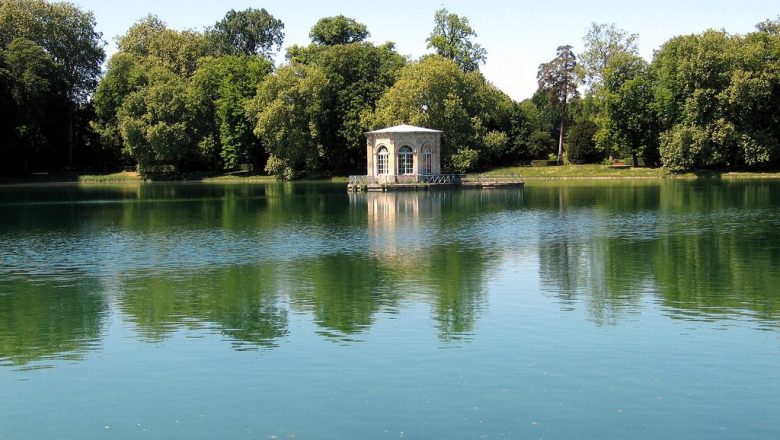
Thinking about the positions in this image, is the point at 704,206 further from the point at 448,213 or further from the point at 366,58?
the point at 366,58

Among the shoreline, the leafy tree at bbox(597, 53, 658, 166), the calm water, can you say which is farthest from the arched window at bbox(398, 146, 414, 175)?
the calm water

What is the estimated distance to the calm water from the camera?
37.4 feet

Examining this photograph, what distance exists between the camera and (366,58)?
9000cm

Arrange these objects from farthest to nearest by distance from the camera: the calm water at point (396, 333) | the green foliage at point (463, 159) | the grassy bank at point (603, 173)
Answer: the green foliage at point (463, 159), the grassy bank at point (603, 173), the calm water at point (396, 333)

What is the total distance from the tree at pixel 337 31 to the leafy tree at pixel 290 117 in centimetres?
1241

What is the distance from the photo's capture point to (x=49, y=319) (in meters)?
18.2

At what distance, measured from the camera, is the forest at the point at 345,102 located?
76.0 metres

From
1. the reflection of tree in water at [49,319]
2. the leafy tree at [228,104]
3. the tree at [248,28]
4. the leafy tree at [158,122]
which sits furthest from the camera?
the tree at [248,28]

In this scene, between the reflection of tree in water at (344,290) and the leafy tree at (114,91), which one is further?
the leafy tree at (114,91)

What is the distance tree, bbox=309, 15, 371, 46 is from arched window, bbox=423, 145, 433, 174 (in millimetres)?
29734

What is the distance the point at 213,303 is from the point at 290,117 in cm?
6654

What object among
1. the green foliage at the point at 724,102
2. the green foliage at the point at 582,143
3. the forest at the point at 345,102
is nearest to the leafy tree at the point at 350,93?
the forest at the point at 345,102

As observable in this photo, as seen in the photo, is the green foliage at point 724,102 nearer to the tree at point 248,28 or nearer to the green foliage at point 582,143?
the green foliage at point 582,143

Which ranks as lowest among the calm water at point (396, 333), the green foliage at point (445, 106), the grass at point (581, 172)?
the calm water at point (396, 333)
